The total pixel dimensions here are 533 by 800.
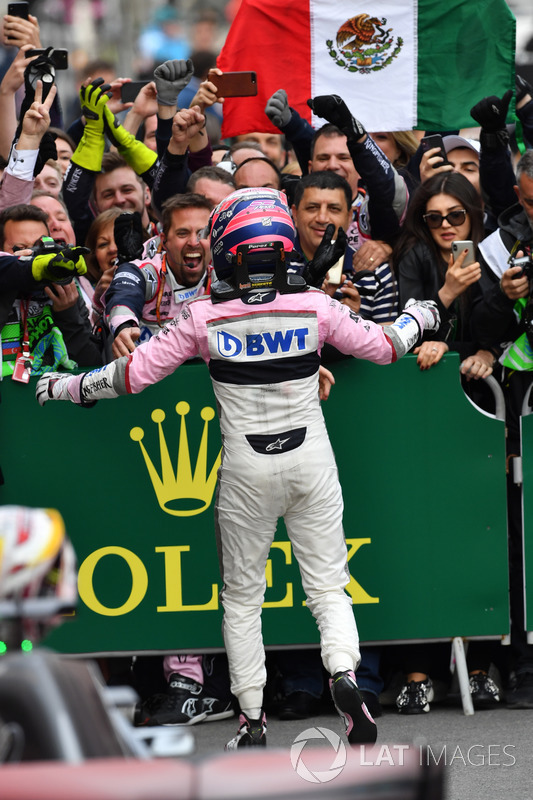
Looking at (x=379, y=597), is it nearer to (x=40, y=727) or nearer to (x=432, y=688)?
(x=432, y=688)

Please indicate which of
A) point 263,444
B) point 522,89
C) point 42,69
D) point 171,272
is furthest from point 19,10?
point 263,444

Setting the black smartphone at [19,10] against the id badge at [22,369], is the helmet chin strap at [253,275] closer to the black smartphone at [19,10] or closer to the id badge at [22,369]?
the id badge at [22,369]

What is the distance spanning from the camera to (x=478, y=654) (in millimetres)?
5973

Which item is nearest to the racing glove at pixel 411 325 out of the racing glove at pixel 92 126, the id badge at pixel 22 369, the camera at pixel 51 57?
the id badge at pixel 22 369

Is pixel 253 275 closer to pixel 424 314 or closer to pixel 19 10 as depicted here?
pixel 424 314

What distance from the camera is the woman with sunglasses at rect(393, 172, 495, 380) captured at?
607 cm

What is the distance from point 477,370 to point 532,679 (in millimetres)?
1463

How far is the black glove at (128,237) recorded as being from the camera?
6211 mm

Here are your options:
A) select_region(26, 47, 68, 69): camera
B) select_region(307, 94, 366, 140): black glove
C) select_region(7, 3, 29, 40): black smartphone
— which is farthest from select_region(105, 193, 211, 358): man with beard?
select_region(7, 3, 29, 40): black smartphone

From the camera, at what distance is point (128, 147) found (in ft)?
23.7

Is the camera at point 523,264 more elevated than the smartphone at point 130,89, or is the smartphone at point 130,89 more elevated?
the smartphone at point 130,89

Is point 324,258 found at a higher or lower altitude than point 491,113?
lower

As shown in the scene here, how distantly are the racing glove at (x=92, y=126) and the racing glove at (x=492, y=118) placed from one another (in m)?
2.14

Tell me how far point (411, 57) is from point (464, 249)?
217cm
